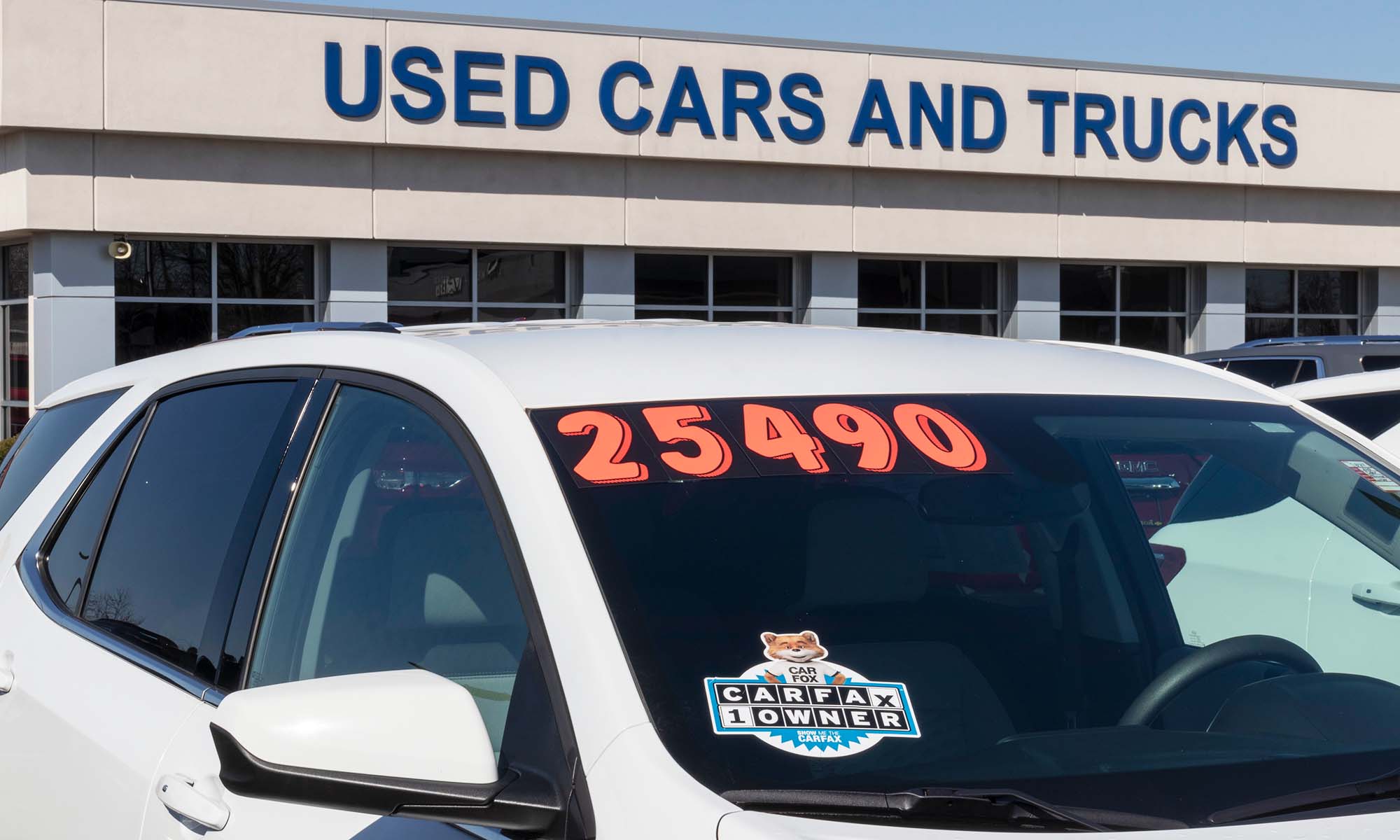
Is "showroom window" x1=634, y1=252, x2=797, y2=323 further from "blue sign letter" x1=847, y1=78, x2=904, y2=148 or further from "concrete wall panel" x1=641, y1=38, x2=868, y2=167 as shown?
"blue sign letter" x1=847, y1=78, x2=904, y2=148

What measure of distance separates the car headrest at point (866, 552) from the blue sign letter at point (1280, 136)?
24864 millimetres

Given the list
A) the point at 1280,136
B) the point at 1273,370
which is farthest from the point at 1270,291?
the point at 1273,370

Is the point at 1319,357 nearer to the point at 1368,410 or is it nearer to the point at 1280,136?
the point at 1368,410

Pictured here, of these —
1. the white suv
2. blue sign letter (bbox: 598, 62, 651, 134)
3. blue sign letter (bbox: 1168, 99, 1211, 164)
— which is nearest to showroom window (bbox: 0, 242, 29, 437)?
blue sign letter (bbox: 598, 62, 651, 134)

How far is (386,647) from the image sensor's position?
236 cm

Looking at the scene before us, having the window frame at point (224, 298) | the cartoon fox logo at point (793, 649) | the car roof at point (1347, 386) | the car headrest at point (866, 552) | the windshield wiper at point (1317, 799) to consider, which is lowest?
the windshield wiper at point (1317, 799)

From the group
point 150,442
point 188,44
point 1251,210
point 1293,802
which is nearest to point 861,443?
point 1293,802

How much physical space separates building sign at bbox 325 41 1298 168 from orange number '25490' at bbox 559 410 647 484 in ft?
61.6

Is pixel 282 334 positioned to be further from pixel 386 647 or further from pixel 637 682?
pixel 637 682

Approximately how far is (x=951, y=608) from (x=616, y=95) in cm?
1971

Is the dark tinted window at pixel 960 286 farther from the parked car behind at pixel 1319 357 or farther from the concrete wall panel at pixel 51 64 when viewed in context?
the parked car behind at pixel 1319 357

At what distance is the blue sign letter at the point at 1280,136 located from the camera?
25016 millimetres

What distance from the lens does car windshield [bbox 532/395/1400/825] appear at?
180 cm

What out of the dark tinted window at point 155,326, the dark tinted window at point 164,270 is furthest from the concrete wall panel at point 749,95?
the dark tinted window at point 155,326
